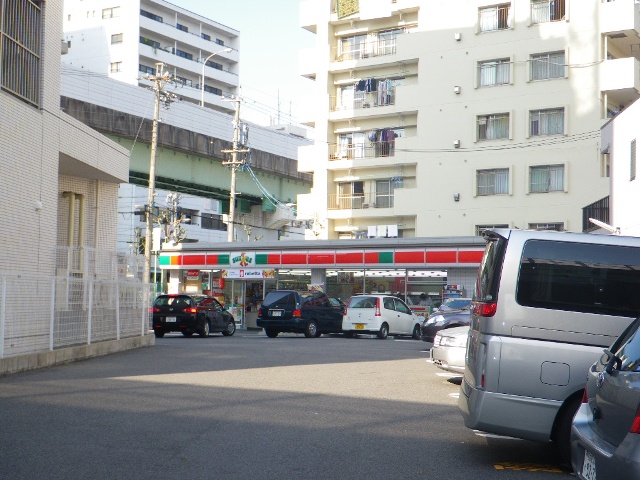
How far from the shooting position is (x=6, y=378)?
47.3 ft

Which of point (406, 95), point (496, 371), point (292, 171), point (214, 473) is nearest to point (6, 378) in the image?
point (214, 473)

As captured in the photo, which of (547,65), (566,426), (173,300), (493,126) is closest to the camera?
(566,426)

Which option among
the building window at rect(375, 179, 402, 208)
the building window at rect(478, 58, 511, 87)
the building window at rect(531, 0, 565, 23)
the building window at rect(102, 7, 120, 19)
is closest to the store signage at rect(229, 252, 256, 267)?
the building window at rect(375, 179, 402, 208)

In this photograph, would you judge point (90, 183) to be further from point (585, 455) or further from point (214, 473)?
point (585, 455)

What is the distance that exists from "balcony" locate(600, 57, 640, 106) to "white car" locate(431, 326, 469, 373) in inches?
1189

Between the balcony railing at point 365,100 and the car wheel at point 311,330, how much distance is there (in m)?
20.3

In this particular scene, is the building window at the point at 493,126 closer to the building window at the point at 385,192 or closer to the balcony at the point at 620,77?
the balcony at the point at 620,77

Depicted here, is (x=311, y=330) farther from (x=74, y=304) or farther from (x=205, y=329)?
(x=74, y=304)

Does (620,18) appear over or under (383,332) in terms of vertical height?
over

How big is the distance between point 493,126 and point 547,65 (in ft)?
13.0

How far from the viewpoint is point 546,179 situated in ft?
142

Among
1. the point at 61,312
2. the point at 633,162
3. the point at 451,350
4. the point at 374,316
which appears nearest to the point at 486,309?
the point at 451,350

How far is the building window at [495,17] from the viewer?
148ft

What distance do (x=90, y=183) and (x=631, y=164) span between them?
14.9 meters
